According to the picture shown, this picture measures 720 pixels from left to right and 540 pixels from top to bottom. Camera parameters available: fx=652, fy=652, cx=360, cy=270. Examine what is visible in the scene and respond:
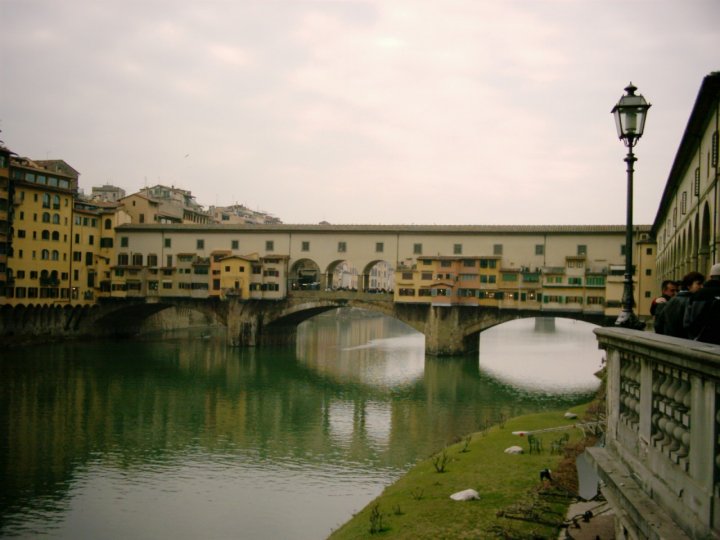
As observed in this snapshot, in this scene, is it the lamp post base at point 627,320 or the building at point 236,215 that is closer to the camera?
the lamp post base at point 627,320

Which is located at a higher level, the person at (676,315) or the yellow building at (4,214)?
the yellow building at (4,214)

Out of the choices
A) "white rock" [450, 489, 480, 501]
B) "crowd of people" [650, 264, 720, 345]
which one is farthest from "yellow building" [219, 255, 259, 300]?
"crowd of people" [650, 264, 720, 345]

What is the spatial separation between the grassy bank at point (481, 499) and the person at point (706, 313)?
6693mm

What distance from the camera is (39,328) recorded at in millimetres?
56375

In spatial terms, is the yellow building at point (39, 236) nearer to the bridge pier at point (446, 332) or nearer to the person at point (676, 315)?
the bridge pier at point (446, 332)

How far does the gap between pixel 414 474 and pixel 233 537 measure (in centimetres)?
545

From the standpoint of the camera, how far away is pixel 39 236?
185ft

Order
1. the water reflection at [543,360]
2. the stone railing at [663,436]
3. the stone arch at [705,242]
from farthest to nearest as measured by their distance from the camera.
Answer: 1. the water reflection at [543,360]
2. the stone arch at [705,242]
3. the stone railing at [663,436]

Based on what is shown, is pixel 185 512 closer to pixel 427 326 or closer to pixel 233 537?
pixel 233 537

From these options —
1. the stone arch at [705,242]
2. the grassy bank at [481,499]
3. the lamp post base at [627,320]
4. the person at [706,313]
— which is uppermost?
the stone arch at [705,242]

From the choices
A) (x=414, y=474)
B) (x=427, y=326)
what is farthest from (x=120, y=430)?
(x=427, y=326)

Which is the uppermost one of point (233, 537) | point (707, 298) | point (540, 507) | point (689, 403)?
point (707, 298)

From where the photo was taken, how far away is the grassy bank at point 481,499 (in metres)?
12.7

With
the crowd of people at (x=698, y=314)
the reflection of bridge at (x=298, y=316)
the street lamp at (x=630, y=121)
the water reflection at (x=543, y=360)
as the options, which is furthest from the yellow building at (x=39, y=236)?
the crowd of people at (x=698, y=314)
